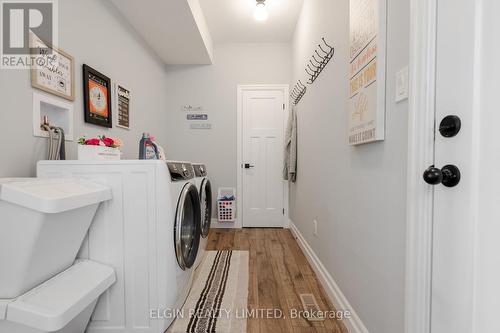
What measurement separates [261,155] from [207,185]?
1.38m

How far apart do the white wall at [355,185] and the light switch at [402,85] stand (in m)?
0.03

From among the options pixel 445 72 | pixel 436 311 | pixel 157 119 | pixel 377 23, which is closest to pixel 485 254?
pixel 436 311

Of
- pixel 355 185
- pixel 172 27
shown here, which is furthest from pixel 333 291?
pixel 172 27

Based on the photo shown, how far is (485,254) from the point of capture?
623mm

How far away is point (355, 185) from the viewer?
131cm

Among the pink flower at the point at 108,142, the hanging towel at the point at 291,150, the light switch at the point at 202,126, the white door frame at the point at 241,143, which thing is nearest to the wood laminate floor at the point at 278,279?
the white door frame at the point at 241,143

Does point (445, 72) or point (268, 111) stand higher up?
point (268, 111)

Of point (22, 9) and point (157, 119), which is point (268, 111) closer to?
point (157, 119)

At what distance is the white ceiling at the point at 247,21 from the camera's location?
2.66 metres

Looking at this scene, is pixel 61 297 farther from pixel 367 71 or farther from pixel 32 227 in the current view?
pixel 367 71

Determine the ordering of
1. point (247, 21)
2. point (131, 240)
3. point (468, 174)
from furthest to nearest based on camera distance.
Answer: point (247, 21)
point (131, 240)
point (468, 174)

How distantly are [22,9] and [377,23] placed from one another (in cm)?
186

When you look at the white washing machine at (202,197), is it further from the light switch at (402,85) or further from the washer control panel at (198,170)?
the light switch at (402,85)

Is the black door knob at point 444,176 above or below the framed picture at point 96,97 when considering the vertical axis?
below
